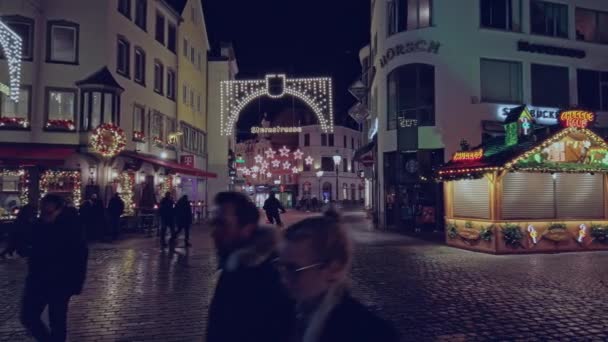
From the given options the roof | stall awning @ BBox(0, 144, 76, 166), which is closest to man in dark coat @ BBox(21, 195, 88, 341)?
stall awning @ BBox(0, 144, 76, 166)

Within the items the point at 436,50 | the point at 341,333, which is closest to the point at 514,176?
the point at 436,50

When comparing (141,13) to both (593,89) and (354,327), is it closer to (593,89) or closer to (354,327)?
(593,89)

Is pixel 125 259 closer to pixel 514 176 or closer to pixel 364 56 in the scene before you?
pixel 514 176

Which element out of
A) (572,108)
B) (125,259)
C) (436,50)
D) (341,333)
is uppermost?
(436,50)

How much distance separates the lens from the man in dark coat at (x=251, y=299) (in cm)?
247

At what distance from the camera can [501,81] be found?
2319cm

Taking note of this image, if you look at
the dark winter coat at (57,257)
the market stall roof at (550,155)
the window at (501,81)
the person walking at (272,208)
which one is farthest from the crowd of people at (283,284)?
the window at (501,81)

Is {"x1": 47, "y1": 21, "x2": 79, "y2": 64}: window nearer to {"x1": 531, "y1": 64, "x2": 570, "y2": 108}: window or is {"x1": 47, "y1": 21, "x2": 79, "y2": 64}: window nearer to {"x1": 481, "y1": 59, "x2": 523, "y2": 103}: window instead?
{"x1": 481, "y1": 59, "x2": 523, "y2": 103}: window

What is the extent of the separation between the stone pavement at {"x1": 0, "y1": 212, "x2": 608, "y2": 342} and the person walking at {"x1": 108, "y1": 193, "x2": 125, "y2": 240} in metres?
4.65

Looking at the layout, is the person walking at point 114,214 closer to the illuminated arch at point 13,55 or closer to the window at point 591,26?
the illuminated arch at point 13,55

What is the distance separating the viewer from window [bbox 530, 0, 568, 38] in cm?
2389

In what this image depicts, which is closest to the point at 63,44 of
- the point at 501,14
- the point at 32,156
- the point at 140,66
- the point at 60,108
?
the point at 60,108

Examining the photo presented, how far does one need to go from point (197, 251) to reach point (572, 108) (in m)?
11.9

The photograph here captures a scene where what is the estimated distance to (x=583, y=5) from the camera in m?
25.0
